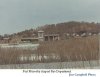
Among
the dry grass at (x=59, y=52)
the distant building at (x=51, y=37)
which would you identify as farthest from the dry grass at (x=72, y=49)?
the distant building at (x=51, y=37)

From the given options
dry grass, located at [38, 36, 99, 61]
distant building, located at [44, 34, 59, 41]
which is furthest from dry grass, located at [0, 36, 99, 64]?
distant building, located at [44, 34, 59, 41]

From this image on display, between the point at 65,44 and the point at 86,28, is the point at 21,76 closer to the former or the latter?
the point at 65,44

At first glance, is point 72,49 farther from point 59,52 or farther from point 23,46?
point 23,46

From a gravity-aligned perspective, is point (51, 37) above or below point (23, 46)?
above

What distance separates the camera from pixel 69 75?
9.29 feet

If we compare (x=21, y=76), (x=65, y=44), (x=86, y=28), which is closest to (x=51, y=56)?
(x=65, y=44)

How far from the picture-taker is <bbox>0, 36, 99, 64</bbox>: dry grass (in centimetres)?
487

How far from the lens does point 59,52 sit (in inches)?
203

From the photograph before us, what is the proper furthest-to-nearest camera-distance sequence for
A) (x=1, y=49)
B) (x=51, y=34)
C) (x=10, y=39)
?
(x=51, y=34), (x=10, y=39), (x=1, y=49)

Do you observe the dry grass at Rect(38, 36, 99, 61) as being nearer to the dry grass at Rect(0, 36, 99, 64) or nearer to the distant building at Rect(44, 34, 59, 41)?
the dry grass at Rect(0, 36, 99, 64)

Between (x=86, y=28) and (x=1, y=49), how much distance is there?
1.81 metres

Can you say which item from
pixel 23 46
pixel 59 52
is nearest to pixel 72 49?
pixel 59 52

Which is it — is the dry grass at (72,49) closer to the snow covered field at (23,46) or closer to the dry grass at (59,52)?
the dry grass at (59,52)

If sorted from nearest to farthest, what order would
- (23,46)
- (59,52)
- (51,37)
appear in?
(59,52), (23,46), (51,37)
